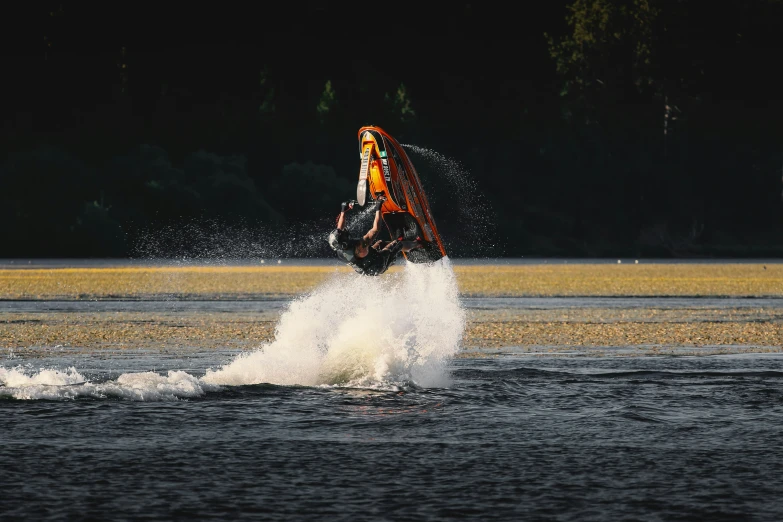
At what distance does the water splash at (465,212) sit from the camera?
10744cm

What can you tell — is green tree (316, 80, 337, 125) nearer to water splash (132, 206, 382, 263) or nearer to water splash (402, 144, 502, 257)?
water splash (402, 144, 502, 257)

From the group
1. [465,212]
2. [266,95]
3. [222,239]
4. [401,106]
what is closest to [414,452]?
[222,239]

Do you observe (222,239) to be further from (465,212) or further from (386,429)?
(386,429)

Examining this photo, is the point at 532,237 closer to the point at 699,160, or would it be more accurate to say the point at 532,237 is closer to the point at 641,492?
the point at 699,160

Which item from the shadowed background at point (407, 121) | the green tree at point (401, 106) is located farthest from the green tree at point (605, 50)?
the green tree at point (401, 106)

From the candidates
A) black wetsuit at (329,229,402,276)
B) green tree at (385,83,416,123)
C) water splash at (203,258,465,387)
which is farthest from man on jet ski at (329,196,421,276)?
green tree at (385,83,416,123)

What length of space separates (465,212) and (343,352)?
88.6m

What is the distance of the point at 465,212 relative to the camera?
110500 millimetres

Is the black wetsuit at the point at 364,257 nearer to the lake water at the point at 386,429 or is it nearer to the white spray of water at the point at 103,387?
the lake water at the point at 386,429

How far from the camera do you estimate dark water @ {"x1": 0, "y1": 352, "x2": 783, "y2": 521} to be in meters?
12.7

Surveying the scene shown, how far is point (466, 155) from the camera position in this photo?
118750 mm

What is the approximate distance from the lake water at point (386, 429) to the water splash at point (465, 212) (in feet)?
268

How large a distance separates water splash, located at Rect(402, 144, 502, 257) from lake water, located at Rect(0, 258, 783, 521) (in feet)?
268

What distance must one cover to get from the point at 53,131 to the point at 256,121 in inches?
748
